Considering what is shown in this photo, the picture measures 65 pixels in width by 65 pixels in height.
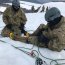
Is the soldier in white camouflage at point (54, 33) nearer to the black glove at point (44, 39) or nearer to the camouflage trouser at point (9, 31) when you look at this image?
the black glove at point (44, 39)

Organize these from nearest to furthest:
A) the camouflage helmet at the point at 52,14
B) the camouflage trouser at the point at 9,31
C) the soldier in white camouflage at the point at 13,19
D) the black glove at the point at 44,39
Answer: the camouflage helmet at the point at 52,14
the black glove at the point at 44,39
the camouflage trouser at the point at 9,31
the soldier in white camouflage at the point at 13,19

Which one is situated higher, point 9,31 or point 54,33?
point 54,33

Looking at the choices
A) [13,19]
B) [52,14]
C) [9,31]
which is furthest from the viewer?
[13,19]

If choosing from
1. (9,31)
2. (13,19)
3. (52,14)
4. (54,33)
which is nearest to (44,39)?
(54,33)

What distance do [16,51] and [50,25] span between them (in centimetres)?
86

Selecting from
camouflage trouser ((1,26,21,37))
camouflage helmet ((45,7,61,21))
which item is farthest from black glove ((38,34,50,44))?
camouflage trouser ((1,26,21,37))

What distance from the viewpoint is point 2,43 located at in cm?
→ 681

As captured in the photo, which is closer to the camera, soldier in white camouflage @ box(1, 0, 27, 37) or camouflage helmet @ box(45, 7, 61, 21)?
camouflage helmet @ box(45, 7, 61, 21)

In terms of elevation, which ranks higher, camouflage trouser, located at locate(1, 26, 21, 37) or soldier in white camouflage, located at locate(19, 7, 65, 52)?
soldier in white camouflage, located at locate(19, 7, 65, 52)

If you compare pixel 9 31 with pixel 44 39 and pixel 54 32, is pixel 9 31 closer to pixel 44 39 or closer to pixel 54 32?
pixel 44 39

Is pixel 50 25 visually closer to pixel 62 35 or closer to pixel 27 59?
pixel 62 35

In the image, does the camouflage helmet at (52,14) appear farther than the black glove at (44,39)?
No

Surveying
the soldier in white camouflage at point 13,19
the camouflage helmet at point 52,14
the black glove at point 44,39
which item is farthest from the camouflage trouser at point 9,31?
the camouflage helmet at point 52,14

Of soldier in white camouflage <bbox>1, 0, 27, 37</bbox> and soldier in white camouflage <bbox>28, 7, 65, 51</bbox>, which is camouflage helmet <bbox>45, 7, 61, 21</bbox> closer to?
soldier in white camouflage <bbox>28, 7, 65, 51</bbox>
